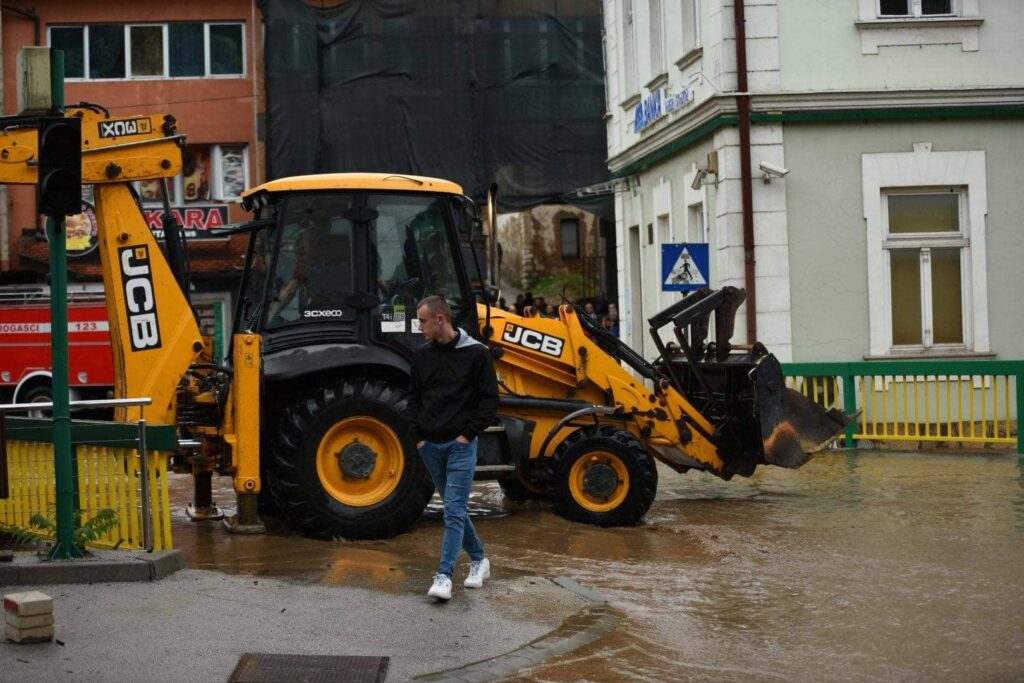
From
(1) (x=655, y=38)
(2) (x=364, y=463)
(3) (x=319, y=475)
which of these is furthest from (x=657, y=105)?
(3) (x=319, y=475)

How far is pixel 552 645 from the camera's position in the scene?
8375mm

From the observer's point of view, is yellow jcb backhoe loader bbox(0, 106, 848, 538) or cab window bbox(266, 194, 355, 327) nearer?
yellow jcb backhoe loader bbox(0, 106, 848, 538)

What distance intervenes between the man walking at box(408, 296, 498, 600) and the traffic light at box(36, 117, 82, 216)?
221 centimetres

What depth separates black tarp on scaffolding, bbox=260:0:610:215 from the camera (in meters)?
38.2

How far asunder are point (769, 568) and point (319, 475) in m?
3.42

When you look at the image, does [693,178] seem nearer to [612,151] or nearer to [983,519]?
[612,151]

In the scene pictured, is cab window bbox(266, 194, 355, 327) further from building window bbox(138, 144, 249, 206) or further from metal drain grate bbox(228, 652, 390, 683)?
building window bbox(138, 144, 249, 206)

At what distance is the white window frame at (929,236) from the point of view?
21.5 m

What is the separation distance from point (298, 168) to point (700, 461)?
25314 mm

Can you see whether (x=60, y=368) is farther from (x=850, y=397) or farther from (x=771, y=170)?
(x=771, y=170)

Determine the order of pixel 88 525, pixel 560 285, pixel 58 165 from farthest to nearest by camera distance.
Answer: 1. pixel 560 285
2. pixel 88 525
3. pixel 58 165

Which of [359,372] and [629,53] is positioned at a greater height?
[629,53]

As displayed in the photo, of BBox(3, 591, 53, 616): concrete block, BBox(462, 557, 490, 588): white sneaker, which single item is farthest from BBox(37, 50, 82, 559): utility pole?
BBox(462, 557, 490, 588): white sneaker

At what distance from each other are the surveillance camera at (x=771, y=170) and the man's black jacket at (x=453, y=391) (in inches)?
480
